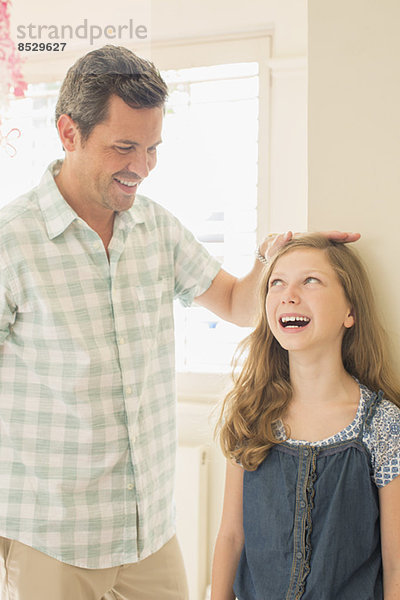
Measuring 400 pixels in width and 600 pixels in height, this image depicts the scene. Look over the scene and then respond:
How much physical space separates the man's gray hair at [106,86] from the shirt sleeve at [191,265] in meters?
0.40

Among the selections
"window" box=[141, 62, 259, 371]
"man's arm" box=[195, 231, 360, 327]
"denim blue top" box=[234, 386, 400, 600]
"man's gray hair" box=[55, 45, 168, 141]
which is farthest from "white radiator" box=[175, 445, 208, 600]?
"man's gray hair" box=[55, 45, 168, 141]

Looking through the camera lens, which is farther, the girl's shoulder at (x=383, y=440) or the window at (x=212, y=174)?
the window at (x=212, y=174)

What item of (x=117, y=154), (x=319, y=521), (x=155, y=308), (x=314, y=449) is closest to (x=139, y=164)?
(x=117, y=154)

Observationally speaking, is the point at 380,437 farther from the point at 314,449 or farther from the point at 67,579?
the point at 67,579

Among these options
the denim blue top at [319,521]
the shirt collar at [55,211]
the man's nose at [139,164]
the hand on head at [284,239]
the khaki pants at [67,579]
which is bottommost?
the khaki pants at [67,579]

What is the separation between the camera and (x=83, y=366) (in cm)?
134

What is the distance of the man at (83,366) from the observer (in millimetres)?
1324

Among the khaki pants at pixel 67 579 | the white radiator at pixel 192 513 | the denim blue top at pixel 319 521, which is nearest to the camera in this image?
the denim blue top at pixel 319 521

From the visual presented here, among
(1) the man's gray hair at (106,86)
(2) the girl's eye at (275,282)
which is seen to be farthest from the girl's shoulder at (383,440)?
(1) the man's gray hair at (106,86)

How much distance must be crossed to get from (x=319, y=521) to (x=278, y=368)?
33 centimetres

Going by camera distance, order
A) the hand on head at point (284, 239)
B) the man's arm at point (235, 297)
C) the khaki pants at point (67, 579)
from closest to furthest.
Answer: the hand on head at point (284, 239)
the khaki pants at point (67, 579)
the man's arm at point (235, 297)

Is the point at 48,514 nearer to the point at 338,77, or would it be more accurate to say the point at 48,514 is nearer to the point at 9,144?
the point at 338,77

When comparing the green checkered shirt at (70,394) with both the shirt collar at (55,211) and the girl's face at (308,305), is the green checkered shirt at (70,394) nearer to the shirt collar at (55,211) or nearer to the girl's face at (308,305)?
the shirt collar at (55,211)

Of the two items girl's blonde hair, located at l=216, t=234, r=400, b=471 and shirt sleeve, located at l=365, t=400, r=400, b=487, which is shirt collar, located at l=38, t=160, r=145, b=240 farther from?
shirt sleeve, located at l=365, t=400, r=400, b=487
